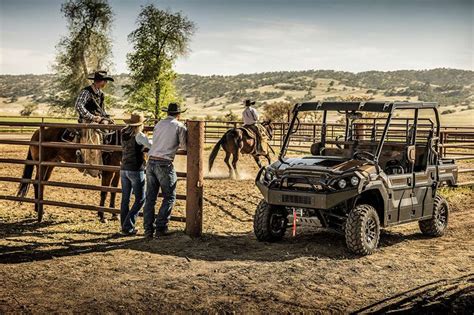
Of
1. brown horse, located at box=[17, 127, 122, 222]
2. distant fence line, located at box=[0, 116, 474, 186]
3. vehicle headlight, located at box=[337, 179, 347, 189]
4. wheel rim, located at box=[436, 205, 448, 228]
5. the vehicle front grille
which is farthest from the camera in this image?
distant fence line, located at box=[0, 116, 474, 186]

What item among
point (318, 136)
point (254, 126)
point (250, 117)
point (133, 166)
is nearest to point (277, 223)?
point (133, 166)

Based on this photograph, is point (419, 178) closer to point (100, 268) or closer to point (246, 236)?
point (246, 236)

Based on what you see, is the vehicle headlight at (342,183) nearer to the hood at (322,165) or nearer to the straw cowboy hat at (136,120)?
the hood at (322,165)

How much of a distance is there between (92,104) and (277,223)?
13.5 ft

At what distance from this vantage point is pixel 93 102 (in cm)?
1165

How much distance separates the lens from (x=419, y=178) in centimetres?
990

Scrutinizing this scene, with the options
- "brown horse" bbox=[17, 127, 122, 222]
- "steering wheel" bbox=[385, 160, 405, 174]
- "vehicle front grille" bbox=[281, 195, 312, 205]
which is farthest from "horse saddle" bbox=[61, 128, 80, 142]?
"steering wheel" bbox=[385, 160, 405, 174]

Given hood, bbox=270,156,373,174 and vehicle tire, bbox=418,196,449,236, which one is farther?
vehicle tire, bbox=418,196,449,236

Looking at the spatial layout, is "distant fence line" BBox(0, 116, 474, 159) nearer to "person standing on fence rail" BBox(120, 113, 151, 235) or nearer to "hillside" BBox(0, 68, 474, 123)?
"person standing on fence rail" BBox(120, 113, 151, 235)

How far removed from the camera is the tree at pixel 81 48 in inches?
2051

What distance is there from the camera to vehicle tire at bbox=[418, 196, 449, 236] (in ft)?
34.0

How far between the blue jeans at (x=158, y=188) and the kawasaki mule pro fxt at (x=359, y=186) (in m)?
1.26

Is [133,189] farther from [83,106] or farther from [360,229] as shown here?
[360,229]

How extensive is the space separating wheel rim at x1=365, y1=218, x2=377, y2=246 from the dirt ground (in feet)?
0.67
